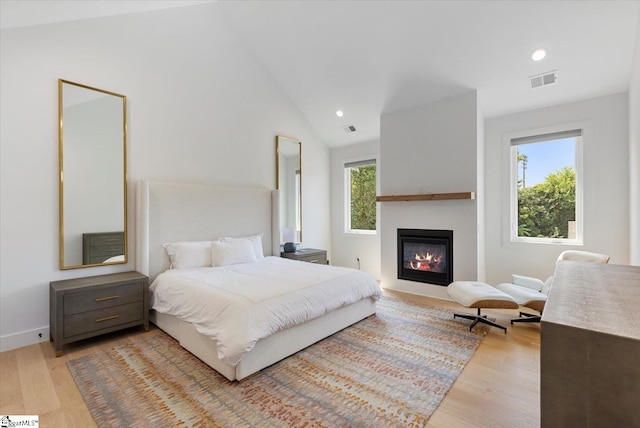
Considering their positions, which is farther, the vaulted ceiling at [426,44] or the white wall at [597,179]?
the white wall at [597,179]

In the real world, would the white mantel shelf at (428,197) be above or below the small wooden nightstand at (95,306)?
above

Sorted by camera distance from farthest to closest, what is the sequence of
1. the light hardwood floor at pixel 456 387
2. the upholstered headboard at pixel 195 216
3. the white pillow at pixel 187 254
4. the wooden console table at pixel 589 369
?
the white pillow at pixel 187 254, the upholstered headboard at pixel 195 216, the light hardwood floor at pixel 456 387, the wooden console table at pixel 589 369

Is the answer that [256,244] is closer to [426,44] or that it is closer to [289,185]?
[289,185]

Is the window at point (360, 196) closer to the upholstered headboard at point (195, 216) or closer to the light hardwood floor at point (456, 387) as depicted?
the upholstered headboard at point (195, 216)

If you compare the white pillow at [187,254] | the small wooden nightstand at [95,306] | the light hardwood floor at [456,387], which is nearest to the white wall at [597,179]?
the light hardwood floor at [456,387]

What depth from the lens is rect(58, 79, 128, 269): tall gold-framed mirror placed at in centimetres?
293

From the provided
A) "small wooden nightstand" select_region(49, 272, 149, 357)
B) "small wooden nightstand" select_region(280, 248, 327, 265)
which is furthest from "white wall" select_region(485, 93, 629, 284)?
"small wooden nightstand" select_region(49, 272, 149, 357)

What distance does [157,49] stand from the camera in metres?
3.55

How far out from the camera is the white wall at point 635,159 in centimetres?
267

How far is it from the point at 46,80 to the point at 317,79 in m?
3.14

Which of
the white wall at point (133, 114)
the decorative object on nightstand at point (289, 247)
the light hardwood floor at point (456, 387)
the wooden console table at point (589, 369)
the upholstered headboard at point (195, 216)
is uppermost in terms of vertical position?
the white wall at point (133, 114)

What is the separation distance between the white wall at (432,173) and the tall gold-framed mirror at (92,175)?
11.6 feet

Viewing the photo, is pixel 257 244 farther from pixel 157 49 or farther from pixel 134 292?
pixel 157 49

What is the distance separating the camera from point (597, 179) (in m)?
3.55
